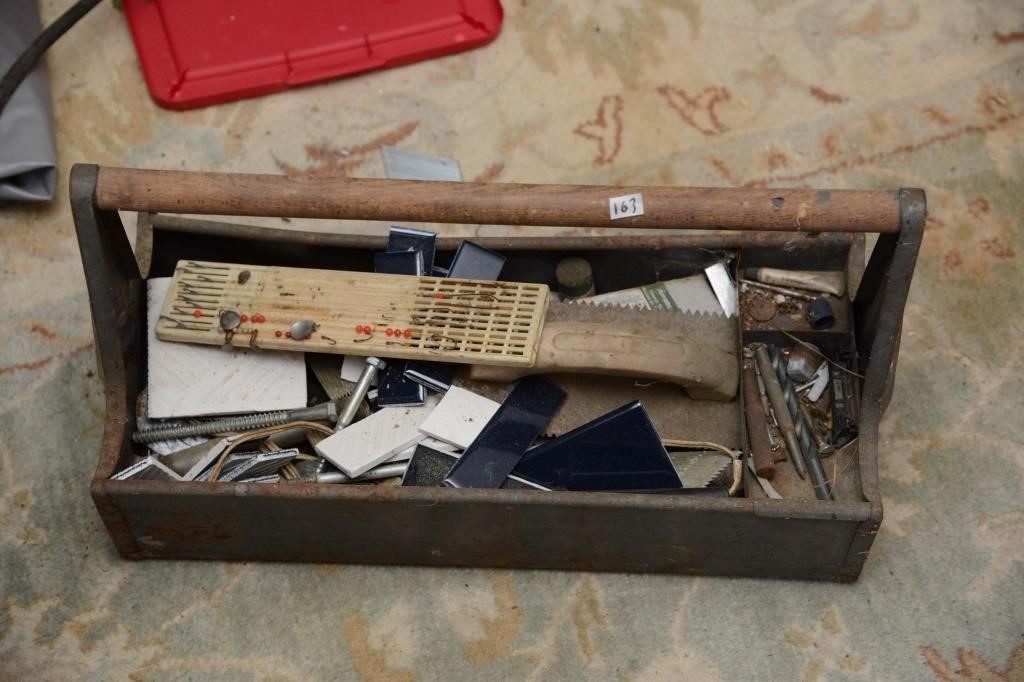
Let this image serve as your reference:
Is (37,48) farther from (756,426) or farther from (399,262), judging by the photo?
(756,426)

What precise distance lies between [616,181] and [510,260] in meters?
0.34

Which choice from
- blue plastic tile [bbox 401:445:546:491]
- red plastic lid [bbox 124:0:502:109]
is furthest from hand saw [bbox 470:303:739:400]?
red plastic lid [bbox 124:0:502:109]

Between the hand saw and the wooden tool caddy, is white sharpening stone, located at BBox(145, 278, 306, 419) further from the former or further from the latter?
the hand saw

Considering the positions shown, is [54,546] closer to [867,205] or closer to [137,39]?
[137,39]

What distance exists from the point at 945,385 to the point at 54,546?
46.5 inches

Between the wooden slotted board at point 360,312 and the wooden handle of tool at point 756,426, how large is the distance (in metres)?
Answer: 0.27

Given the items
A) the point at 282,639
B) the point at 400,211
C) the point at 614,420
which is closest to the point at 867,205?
the point at 614,420

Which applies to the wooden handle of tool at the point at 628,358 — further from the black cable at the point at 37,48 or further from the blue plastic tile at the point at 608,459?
the black cable at the point at 37,48

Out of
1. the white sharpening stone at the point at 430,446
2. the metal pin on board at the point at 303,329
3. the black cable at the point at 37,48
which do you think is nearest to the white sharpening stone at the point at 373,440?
the white sharpening stone at the point at 430,446

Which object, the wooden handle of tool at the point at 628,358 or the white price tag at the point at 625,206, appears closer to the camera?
the white price tag at the point at 625,206

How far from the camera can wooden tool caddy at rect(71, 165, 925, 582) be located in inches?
58.6

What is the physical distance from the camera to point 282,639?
5.38 ft

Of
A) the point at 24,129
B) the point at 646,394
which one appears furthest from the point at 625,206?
the point at 24,129

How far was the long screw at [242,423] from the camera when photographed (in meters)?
1.65
